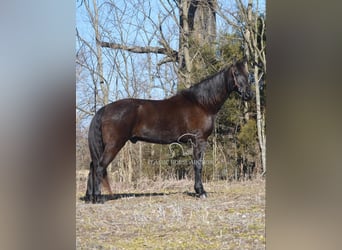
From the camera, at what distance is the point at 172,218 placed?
3.22m

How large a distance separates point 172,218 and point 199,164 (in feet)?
1.61

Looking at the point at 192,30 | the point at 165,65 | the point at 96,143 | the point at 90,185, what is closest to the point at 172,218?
the point at 90,185

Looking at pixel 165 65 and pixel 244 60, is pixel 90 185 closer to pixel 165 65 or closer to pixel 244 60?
pixel 165 65

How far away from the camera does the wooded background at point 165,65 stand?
3.17m

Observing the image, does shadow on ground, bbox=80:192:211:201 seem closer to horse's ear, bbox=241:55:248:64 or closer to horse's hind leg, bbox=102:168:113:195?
horse's hind leg, bbox=102:168:113:195

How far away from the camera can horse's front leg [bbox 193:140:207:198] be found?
3.21m

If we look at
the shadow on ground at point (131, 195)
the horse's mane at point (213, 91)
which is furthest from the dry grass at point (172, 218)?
the horse's mane at point (213, 91)

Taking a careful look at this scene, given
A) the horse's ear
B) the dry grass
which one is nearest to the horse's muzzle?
the horse's ear

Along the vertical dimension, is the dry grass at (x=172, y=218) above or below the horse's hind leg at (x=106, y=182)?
below

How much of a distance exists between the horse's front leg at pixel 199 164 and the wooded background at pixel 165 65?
4 centimetres

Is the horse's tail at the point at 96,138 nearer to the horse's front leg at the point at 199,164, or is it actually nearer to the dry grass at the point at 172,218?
the dry grass at the point at 172,218

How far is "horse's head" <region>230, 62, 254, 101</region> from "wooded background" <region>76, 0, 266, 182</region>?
5cm
